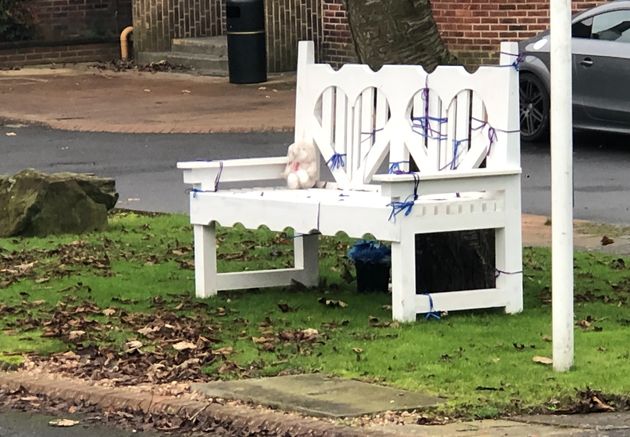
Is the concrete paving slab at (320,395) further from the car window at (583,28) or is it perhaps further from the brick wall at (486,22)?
the brick wall at (486,22)

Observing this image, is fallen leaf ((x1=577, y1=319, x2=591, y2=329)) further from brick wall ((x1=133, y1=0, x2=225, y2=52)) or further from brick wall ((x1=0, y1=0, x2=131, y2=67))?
brick wall ((x1=0, y1=0, x2=131, y2=67))

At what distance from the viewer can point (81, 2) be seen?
1098 inches

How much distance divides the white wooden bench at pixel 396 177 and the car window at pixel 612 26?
760 cm

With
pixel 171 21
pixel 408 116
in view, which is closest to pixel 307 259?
pixel 408 116

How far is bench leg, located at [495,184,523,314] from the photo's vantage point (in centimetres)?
805

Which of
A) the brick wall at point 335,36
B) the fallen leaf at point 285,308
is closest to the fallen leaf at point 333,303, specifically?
the fallen leaf at point 285,308

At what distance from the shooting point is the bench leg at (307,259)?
30.1 feet

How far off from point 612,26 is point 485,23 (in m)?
4.99

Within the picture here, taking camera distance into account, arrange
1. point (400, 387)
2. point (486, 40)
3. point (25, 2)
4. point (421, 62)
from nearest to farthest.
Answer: point (400, 387), point (421, 62), point (486, 40), point (25, 2)

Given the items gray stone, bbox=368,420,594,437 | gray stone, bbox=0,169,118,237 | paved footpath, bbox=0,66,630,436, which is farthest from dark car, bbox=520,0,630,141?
gray stone, bbox=368,420,594,437

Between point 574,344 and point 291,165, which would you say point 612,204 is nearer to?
point 291,165

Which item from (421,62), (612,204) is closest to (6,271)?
(421,62)

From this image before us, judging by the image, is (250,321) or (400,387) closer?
(400,387)

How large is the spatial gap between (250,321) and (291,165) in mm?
1354
